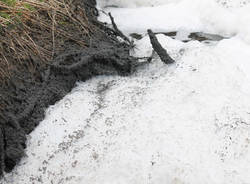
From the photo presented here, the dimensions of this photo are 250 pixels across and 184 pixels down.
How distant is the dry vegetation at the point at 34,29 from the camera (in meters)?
2.94

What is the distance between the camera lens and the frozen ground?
223cm

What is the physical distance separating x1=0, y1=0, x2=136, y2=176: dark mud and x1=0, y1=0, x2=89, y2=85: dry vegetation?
0.07 metres

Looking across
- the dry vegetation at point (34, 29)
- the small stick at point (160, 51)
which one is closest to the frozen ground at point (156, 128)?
the small stick at point (160, 51)

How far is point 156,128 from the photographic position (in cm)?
246

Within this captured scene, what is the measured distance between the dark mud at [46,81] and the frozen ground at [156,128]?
0.24ft

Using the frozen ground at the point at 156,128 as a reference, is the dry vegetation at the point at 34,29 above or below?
above

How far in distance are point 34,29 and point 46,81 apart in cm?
60

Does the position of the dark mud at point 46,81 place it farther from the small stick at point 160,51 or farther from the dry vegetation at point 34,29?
the small stick at point 160,51

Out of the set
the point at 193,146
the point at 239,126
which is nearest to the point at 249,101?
the point at 239,126

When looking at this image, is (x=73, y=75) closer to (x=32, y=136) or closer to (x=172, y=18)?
(x=32, y=136)

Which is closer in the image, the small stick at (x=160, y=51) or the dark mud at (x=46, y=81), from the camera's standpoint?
the dark mud at (x=46, y=81)

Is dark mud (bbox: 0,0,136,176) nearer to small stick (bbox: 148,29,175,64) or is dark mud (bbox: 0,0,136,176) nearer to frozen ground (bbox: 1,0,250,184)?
frozen ground (bbox: 1,0,250,184)

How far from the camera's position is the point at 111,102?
9.21ft

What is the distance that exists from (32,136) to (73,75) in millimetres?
655
